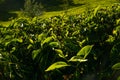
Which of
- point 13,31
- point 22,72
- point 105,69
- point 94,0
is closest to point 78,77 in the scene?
point 105,69

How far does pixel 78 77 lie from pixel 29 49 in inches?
33.2

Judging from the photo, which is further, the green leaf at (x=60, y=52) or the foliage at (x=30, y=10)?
the foliage at (x=30, y=10)

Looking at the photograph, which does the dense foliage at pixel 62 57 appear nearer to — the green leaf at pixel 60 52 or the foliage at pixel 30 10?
the green leaf at pixel 60 52

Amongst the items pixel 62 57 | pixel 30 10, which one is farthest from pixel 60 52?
pixel 30 10

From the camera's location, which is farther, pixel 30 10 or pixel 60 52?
pixel 30 10

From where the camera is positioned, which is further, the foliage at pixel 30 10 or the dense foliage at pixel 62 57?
the foliage at pixel 30 10

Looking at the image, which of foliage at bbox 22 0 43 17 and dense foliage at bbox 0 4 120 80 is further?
foliage at bbox 22 0 43 17

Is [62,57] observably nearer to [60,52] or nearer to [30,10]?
[60,52]

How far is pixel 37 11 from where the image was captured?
105m

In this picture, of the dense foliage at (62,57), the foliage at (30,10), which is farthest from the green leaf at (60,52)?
the foliage at (30,10)

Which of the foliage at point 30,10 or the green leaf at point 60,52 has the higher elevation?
the green leaf at point 60,52

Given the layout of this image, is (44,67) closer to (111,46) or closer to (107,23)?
(111,46)

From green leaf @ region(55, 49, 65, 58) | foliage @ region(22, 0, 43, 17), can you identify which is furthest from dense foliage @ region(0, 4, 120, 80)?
foliage @ region(22, 0, 43, 17)

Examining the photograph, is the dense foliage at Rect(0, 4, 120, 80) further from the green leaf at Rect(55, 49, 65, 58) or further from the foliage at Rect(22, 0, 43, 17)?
the foliage at Rect(22, 0, 43, 17)
